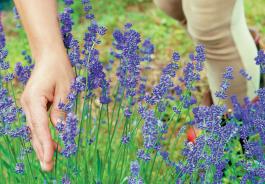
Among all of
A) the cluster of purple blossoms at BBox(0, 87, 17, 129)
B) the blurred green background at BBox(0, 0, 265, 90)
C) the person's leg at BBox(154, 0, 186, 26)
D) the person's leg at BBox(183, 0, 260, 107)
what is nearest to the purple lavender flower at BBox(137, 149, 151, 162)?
the cluster of purple blossoms at BBox(0, 87, 17, 129)

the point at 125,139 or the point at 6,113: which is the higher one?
the point at 6,113

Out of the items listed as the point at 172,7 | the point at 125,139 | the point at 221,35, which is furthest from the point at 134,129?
the point at 172,7

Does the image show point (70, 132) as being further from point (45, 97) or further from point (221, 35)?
point (221, 35)

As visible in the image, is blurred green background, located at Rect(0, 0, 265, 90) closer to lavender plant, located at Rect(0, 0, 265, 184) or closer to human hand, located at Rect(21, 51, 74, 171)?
lavender plant, located at Rect(0, 0, 265, 184)

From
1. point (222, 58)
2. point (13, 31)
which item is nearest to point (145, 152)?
point (222, 58)

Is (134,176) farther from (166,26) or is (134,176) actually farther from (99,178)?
(166,26)

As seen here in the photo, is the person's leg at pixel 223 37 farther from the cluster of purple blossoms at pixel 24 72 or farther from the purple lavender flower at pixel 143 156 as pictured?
the purple lavender flower at pixel 143 156

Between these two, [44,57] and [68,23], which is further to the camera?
[68,23]
